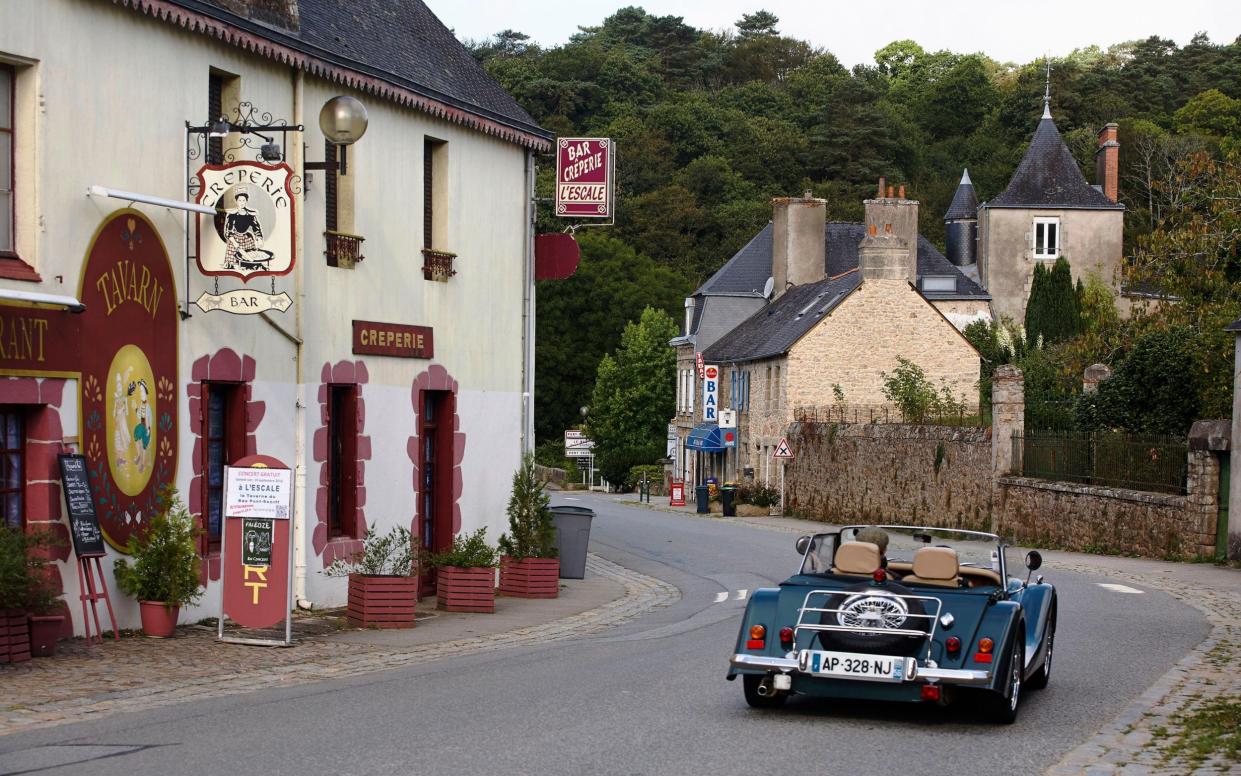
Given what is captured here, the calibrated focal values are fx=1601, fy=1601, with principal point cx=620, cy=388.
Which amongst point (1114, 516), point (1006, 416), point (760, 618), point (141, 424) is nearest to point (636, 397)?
point (1006, 416)

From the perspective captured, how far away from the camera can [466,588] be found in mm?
18219

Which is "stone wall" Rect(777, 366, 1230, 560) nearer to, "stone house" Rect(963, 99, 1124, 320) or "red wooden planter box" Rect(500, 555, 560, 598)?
"red wooden planter box" Rect(500, 555, 560, 598)

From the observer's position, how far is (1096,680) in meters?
12.7

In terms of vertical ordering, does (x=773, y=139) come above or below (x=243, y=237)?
above

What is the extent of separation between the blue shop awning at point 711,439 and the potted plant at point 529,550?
3661 centimetres

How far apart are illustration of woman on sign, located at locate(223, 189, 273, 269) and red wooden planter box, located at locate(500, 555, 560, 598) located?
21.9 feet

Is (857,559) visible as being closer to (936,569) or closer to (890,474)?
(936,569)

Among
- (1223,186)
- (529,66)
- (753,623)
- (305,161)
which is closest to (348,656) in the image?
(753,623)

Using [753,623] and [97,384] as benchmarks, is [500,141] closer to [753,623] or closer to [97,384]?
[97,384]

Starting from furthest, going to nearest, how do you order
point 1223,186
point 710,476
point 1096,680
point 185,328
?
point 710,476, point 1223,186, point 185,328, point 1096,680

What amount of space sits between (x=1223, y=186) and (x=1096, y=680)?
64.7ft

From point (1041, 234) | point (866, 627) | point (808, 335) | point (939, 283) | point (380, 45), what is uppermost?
point (1041, 234)

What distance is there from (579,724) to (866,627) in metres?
1.93

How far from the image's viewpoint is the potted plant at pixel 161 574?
1438 centimetres
